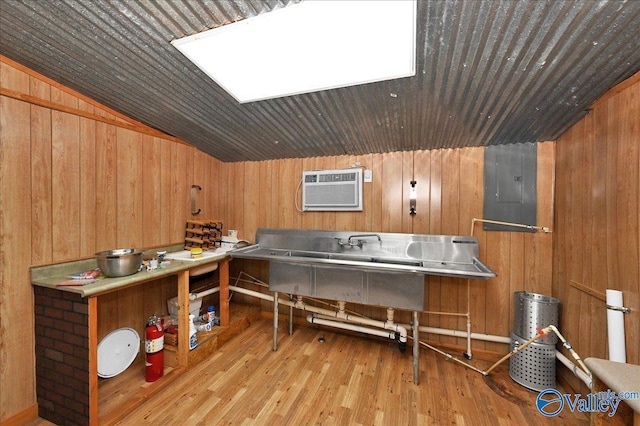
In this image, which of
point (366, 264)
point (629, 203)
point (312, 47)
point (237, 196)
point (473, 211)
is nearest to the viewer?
point (312, 47)

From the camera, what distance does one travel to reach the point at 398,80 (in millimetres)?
1340

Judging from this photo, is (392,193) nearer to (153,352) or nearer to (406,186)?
(406,186)

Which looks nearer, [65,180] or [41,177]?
[41,177]

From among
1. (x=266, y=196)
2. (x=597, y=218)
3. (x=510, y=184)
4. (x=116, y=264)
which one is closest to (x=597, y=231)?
(x=597, y=218)

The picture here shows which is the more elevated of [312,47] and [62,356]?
[312,47]

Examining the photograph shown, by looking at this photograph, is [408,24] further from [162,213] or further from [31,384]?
[31,384]

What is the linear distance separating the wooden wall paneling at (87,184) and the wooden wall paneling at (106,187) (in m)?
0.03

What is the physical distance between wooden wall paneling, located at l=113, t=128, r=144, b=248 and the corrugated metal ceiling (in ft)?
0.78

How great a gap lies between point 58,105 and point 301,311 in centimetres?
259

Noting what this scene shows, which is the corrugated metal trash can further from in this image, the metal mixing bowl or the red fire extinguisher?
the metal mixing bowl

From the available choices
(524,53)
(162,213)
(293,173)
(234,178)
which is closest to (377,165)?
(293,173)

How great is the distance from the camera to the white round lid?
1.71 m

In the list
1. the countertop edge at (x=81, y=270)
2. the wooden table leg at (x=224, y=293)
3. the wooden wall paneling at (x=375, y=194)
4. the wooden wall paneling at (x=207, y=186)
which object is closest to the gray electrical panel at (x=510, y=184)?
the wooden wall paneling at (x=375, y=194)

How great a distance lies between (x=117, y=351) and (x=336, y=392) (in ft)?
5.43
